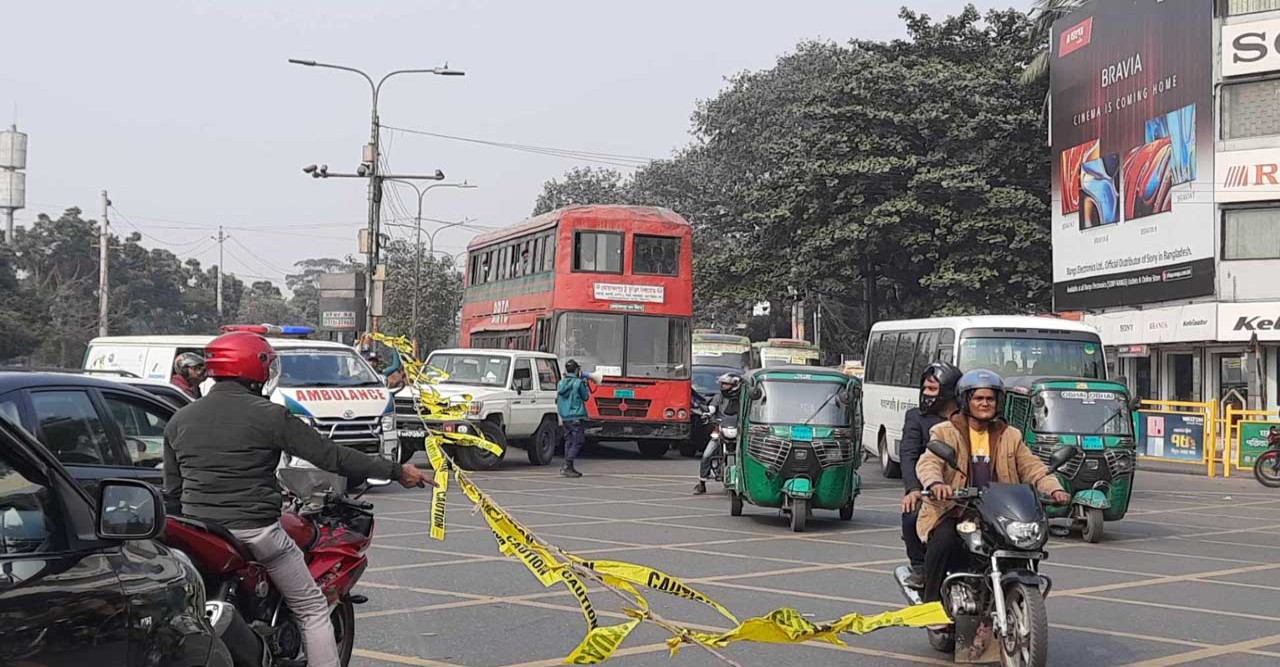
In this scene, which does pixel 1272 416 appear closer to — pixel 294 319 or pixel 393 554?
pixel 393 554

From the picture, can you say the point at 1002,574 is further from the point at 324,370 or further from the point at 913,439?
the point at 324,370

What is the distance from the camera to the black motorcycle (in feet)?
21.9

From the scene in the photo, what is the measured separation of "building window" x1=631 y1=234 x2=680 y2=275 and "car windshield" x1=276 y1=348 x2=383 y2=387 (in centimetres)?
754

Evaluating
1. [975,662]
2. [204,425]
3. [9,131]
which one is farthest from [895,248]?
A: [9,131]

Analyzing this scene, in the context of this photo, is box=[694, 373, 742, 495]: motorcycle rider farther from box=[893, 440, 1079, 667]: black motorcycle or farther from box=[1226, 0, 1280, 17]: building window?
box=[1226, 0, 1280, 17]: building window

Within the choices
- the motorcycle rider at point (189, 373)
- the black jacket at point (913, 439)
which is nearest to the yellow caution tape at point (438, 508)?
the black jacket at point (913, 439)

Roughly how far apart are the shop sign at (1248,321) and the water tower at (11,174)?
2277 inches

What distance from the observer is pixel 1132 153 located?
34.3 metres

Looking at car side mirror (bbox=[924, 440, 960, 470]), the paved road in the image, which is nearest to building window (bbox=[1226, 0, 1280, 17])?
the paved road

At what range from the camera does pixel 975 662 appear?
7.59m

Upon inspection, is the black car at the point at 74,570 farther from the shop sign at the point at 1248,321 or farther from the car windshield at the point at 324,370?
the shop sign at the point at 1248,321

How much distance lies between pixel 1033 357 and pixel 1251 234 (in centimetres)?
1379

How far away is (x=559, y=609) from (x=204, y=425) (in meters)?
4.14

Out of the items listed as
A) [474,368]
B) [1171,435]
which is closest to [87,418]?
[474,368]
